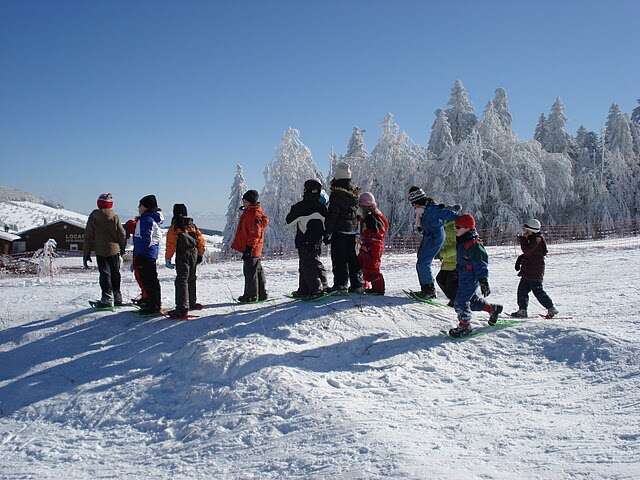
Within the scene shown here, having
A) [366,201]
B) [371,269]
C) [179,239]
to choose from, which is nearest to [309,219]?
[366,201]

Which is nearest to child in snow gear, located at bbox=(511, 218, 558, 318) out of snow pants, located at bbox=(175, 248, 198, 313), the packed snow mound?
snow pants, located at bbox=(175, 248, 198, 313)

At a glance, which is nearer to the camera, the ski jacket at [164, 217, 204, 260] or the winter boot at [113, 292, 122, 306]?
the ski jacket at [164, 217, 204, 260]

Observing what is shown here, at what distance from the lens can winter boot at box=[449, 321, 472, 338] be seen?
649 centimetres

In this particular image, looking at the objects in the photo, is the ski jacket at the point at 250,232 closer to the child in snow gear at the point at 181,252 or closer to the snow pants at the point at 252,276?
the snow pants at the point at 252,276

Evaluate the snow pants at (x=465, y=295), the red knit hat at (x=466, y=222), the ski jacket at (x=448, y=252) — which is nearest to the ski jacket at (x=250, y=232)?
the ski jacket at (x=448, y=252)

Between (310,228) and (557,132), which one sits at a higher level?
(557,132)

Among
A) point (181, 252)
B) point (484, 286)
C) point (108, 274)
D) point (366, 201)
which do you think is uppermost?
point (366, 201)

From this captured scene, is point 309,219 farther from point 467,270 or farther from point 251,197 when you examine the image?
point 467,270

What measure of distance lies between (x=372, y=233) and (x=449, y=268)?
1.29m

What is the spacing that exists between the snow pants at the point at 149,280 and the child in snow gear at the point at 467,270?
4.38 m

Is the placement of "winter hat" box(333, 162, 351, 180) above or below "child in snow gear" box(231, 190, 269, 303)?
above

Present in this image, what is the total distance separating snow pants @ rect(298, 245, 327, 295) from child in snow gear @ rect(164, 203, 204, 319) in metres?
→ 1.66

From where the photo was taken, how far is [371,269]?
25.9ft

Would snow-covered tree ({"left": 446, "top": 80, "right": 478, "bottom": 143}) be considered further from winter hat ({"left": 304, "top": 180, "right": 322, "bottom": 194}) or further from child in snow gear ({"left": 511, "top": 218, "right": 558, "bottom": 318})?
winter hat ({"left": 304, "top": 180, "right": 322, "bottom": 194})
